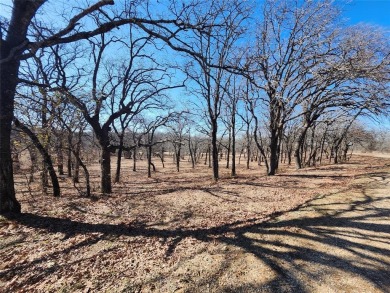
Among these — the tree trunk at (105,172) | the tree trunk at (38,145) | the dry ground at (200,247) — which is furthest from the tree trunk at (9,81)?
the tree trunk at (105,172)

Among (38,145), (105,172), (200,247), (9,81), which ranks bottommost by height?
(200,247)

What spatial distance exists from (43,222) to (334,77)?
14500 mm

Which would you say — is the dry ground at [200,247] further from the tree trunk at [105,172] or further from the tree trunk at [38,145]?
the tree trunk at [105,172]

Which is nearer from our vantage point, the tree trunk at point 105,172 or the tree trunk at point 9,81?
the tree trunk at point 9,81

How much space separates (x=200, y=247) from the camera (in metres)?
4.62

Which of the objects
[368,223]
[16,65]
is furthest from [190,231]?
[16,65]

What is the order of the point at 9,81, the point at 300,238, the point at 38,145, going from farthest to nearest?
the point at 38,145, the point at 9,81, the point at 300,238

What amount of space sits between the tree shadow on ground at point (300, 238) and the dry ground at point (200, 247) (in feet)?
0.07

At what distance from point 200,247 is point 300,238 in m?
2.37

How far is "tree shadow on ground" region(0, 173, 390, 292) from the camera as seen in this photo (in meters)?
3.66

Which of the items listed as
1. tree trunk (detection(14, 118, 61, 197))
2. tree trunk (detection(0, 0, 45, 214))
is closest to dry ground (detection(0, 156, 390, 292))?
tree trunk (detection(0, 0, 45, 214))

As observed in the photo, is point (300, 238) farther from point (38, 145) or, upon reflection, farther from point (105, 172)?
point (38, 145)

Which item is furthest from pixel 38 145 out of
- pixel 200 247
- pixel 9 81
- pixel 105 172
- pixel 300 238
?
pixel 300 238

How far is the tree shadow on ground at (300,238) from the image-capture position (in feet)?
12.0
